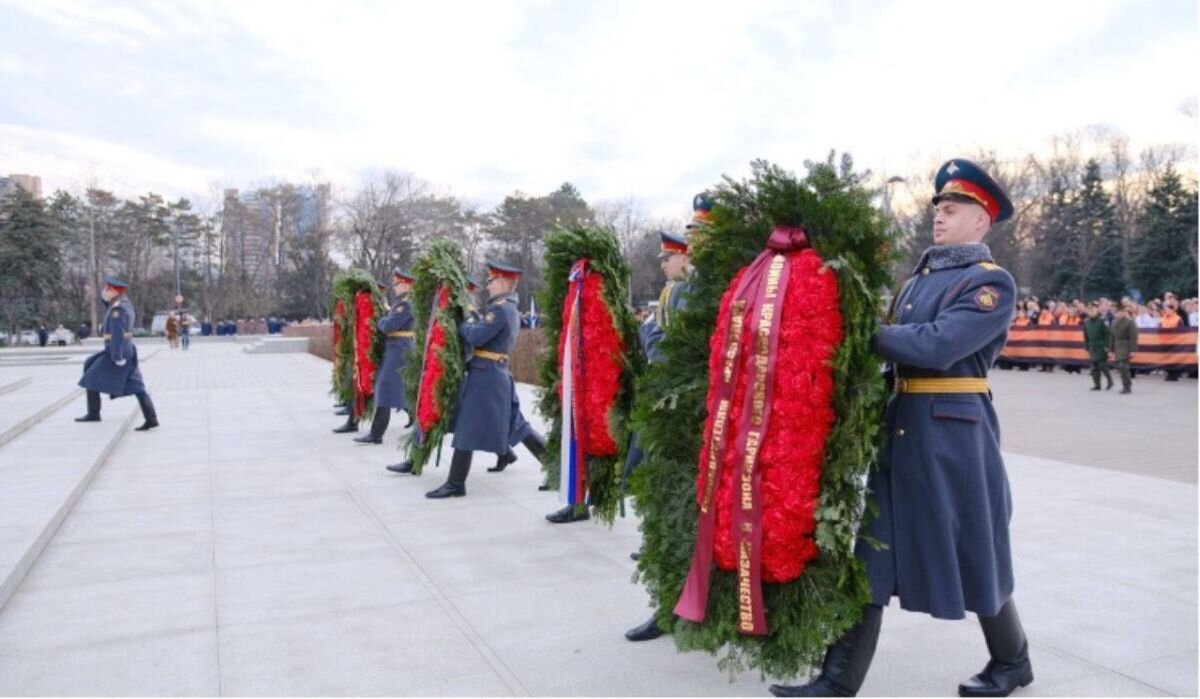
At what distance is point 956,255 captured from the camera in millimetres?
3387

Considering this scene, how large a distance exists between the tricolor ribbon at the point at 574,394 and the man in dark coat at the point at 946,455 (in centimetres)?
278

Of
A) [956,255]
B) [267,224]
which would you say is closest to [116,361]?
[956,255]

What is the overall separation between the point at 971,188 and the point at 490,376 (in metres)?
4.57

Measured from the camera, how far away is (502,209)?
190 feet

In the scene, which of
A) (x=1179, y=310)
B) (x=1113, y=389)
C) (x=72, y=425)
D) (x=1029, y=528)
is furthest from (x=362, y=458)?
(x=1179, y=310)

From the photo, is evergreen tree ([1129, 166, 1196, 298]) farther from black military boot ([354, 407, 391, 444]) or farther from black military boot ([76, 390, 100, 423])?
black military boot ([76, 390, 100, 423])

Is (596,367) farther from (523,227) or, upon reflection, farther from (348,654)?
(523,227)

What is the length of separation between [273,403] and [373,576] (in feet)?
35.4

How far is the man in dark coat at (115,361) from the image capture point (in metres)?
11.1

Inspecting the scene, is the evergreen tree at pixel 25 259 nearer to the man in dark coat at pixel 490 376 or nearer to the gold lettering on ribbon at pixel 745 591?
the man in dark coat at pixel 490 376

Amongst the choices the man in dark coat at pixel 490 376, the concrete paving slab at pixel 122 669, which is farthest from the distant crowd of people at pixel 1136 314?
the concrete paving slab at pixel 122 669

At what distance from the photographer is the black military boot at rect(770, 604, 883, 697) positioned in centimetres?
332

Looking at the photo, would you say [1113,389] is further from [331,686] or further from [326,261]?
[326,261]

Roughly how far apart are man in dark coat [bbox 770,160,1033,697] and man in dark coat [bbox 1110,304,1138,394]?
1536 centimetres
